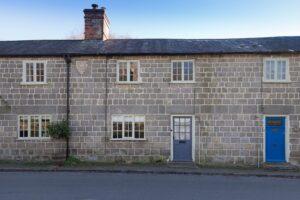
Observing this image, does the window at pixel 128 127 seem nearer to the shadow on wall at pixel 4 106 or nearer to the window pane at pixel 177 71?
the window pane at pixel 177 71

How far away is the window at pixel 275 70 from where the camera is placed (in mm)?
→ 16188

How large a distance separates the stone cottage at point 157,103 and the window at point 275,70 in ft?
0.17

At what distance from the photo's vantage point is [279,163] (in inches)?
626

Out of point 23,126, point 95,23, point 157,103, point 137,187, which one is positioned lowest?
point 137,187

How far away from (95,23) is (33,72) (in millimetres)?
5027

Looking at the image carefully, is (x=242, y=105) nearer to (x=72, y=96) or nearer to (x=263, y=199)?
(x=263, y=199)

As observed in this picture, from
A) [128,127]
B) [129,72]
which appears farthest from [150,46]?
[128,127]

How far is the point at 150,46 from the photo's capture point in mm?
17922

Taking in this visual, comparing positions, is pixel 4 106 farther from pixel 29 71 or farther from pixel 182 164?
pixel 182 164

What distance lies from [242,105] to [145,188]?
787 cm

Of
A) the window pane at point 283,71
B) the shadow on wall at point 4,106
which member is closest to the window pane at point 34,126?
the shadow on wall at point 4,106

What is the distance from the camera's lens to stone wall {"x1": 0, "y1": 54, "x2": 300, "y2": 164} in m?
16.2

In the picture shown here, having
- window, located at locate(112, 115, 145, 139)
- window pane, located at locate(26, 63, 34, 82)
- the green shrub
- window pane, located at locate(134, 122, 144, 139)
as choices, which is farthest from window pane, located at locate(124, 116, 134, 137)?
window pane, located at locate(26, 63, 34, 82)

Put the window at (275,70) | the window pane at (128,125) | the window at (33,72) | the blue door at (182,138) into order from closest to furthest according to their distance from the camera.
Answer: the window at (275,70) < the blue door at (182,138) < the window pane at (128,125) < the window at (33,72)
